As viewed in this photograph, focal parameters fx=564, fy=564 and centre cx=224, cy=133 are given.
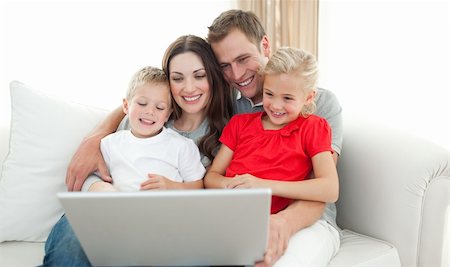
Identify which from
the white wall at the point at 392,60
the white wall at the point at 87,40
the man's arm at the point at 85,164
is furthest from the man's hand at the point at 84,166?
the white wall at the point at 392,60

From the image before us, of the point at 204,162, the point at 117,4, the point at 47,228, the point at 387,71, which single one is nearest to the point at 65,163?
the point at 47,228

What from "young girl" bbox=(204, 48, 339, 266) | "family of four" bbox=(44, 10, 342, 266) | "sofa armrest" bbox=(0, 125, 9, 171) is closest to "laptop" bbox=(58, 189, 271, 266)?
"family of four" bbox=(44, 10, 342, 266)

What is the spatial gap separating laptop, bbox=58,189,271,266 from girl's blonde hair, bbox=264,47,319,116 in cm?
58

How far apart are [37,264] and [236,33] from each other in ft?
3.16

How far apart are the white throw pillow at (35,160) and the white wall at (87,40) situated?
0.79 meters

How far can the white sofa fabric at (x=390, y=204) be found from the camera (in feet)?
5.59

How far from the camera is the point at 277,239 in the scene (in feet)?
4.94

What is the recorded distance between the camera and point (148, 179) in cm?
169

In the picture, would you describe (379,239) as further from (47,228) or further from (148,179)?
(47,228)

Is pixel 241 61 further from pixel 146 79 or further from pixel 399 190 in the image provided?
pixel 399 190

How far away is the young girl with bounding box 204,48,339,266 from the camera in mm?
1632

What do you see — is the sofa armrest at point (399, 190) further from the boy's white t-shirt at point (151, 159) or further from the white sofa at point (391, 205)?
the boy's white t-shirt at point (151, 159)

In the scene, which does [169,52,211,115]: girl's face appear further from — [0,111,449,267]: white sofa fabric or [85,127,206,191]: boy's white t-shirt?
[0,111,449,267]: white sofa fabric

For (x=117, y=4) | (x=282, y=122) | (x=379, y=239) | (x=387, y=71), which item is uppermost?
(x=117, y=4)
